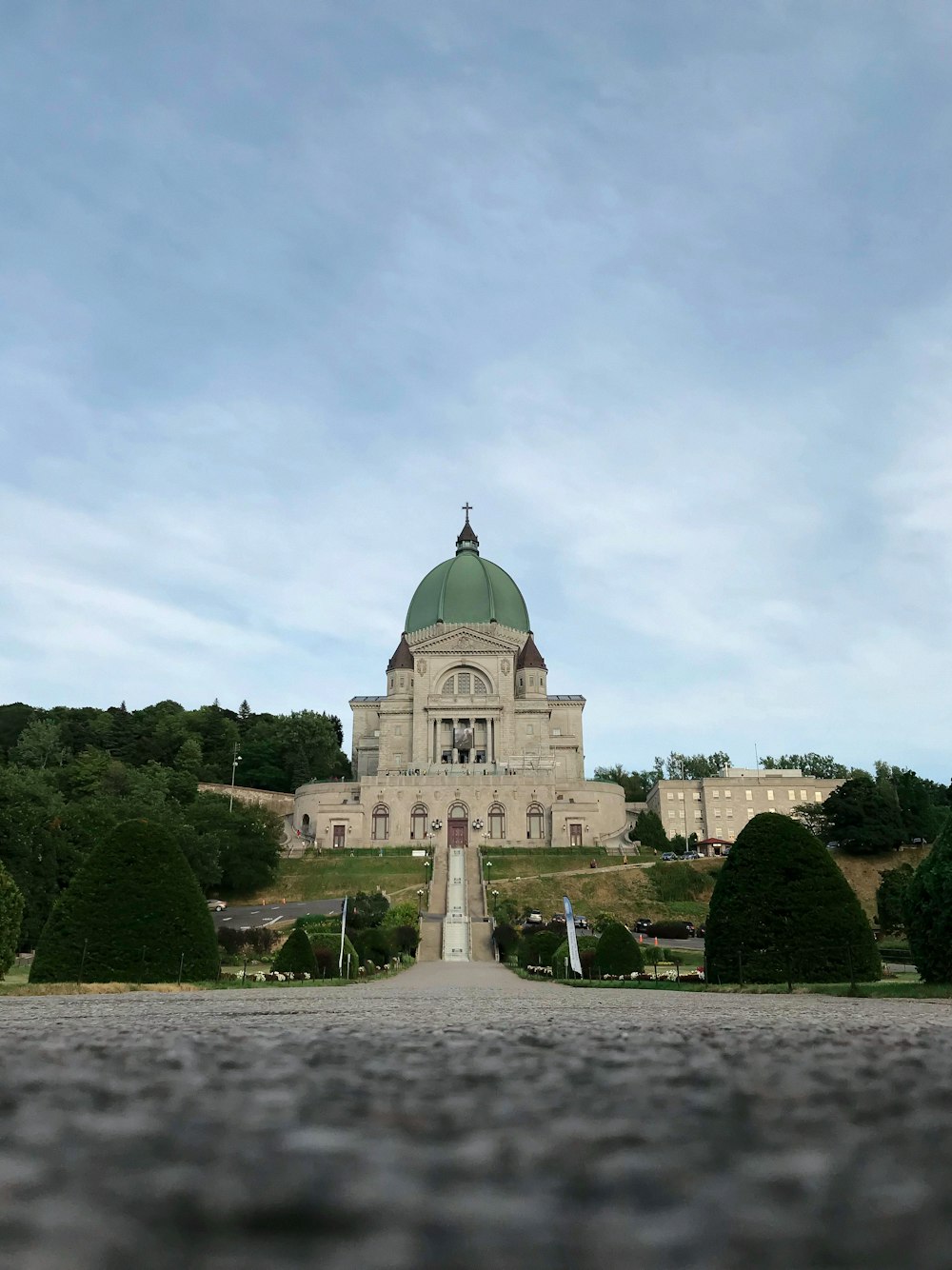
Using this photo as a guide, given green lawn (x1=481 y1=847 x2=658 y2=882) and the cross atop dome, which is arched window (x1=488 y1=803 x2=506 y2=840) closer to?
green lawn (x1=481 y1=847 x2=658 y2=882)

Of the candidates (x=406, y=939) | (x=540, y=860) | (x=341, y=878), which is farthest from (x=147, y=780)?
(x=406, y=939)

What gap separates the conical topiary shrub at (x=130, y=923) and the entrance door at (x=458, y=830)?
53004 millimetres

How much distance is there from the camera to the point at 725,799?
98.6 metres

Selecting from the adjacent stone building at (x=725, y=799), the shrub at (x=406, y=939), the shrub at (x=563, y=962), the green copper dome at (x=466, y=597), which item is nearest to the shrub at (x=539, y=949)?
the shrub at (x=563, y=962)

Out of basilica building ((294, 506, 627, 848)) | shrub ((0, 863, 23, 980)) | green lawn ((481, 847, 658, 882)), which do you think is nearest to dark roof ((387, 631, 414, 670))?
basilica building ((294, 506, 627, 848))

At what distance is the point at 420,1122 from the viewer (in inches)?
55.0

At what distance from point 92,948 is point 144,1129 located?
2018 cm

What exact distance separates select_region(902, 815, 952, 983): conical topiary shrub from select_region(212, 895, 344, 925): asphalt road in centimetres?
3756

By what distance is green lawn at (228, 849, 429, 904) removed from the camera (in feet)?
201

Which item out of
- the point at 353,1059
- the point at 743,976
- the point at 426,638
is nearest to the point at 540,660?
the point at 426,638

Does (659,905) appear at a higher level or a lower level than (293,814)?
lower

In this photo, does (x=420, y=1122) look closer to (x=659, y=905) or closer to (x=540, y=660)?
(x=659, y=905)

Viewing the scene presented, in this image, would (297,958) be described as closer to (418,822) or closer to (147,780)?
(418,822)

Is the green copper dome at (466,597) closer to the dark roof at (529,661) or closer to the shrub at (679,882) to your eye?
the dark roof at (529,661)
